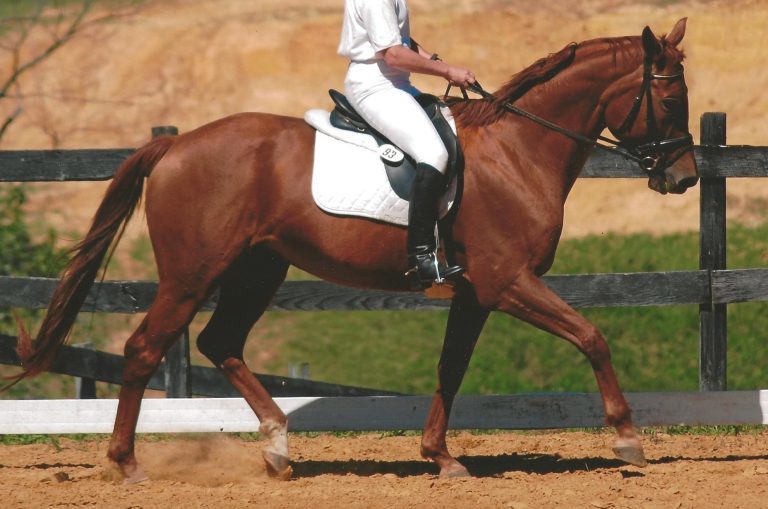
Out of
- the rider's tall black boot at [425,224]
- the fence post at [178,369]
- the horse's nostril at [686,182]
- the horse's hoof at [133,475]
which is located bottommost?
the horse's hoof at [133,475]

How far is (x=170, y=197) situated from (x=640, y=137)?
8.64 feet

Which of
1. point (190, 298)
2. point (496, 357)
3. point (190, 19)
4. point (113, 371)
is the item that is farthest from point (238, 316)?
point (190, 19)

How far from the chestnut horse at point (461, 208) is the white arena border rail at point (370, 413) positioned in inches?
28.7

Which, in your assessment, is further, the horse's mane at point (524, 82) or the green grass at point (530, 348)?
the green grass at point (530, 348)

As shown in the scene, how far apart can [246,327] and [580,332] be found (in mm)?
2063

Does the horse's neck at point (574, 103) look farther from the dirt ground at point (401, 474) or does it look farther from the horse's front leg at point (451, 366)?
the dirt ground at point (401, 474)

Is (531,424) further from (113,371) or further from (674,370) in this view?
(674,370)

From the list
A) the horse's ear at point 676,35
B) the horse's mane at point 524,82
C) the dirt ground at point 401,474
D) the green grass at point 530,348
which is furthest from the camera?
the green grass at point 530,348

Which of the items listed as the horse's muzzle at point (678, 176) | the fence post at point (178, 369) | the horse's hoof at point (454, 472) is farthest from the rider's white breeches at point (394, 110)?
the fence post at point (178, 369)

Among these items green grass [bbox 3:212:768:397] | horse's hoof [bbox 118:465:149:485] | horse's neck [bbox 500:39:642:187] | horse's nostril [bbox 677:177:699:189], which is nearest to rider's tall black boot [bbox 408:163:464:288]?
horse's neck [bbox 500:39:642:187]

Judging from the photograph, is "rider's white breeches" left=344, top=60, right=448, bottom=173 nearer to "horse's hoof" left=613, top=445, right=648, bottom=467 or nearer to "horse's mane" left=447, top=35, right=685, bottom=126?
"horse's mane" left=447, top=35, right=685, bottom=126

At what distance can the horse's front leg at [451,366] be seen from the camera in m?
6.74

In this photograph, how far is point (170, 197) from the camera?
21.5ft

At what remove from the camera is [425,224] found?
6.25 m
